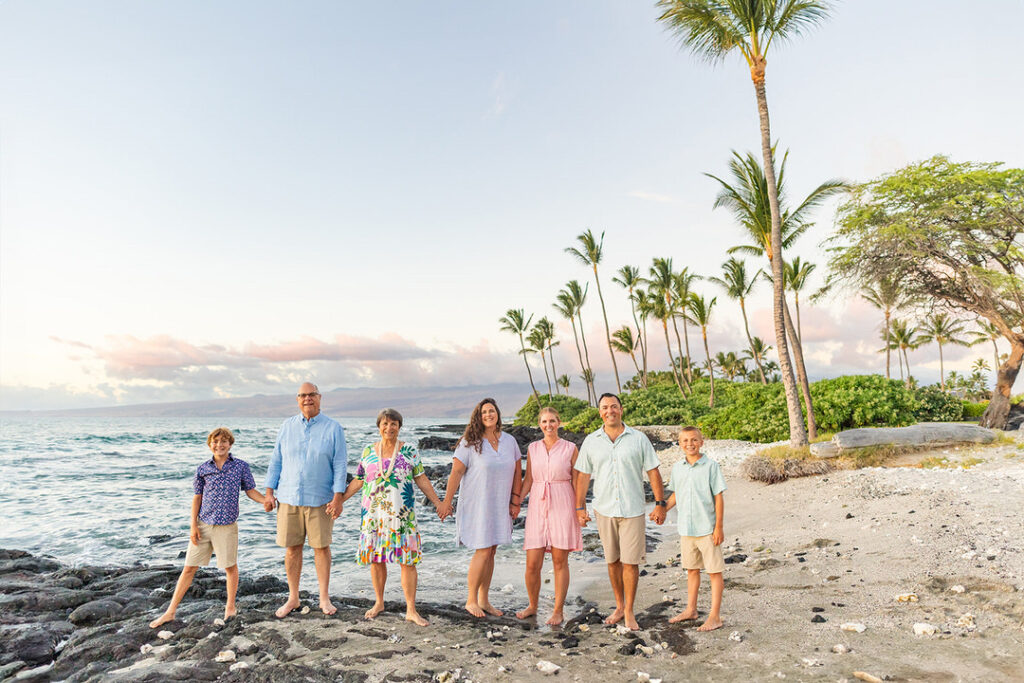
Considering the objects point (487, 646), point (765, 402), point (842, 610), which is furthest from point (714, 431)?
point (487, 646)

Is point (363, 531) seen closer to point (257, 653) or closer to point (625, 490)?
point (257, 653)

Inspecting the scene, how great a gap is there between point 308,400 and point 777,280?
45.6ft

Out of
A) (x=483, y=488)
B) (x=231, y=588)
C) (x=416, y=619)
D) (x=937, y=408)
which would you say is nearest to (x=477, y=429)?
(x=483, y=488)

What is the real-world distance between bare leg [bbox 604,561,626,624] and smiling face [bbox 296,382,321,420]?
10.8ft

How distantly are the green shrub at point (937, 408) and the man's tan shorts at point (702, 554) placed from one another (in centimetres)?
1906

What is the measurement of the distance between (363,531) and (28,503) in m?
16.5

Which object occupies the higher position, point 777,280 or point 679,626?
point 777,280

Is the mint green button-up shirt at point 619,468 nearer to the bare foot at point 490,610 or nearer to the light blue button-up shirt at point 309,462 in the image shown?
the bare foot at point 490,610

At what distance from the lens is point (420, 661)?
181 inches

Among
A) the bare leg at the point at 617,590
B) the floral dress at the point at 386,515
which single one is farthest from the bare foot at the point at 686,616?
the floral dress at the point at 386,515

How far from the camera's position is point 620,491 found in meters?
5.23

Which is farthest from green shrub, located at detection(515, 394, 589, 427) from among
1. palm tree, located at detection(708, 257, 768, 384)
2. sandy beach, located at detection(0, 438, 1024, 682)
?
sandy beach, located at detection(0, 438, 1024, 682)

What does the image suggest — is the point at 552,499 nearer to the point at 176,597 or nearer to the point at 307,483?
the point at 307,483

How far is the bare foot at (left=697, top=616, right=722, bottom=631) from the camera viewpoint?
5.04 metres
